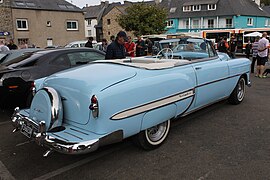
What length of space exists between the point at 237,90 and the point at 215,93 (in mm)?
1278

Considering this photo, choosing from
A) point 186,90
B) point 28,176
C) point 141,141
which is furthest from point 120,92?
point 28,176

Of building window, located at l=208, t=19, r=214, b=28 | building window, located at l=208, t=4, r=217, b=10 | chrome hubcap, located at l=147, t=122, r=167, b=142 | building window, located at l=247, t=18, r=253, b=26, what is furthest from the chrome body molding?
building window, located at l=247, t=18, r=253, b=26

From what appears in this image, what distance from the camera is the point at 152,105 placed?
3328 millimetres

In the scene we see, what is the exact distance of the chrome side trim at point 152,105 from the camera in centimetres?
302

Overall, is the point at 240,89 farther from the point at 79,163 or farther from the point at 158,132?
the point at 79,163

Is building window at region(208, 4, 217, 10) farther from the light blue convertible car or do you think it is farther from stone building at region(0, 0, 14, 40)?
the light blue convertible car

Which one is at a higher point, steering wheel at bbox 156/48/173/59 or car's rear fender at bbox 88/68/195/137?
steering wheel at bbox 156/48/173/59

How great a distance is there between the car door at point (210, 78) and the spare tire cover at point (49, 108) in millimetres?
2166

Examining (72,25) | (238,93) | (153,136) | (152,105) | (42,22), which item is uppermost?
(42,22)

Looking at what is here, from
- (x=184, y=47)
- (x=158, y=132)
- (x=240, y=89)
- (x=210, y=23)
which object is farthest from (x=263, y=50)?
(x=210, y=23)

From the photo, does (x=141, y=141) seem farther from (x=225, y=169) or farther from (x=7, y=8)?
(x=7, y=8)

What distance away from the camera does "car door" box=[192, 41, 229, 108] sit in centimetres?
424

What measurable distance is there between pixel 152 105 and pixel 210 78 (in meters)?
1.61

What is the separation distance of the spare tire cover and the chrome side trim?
0.68 m
